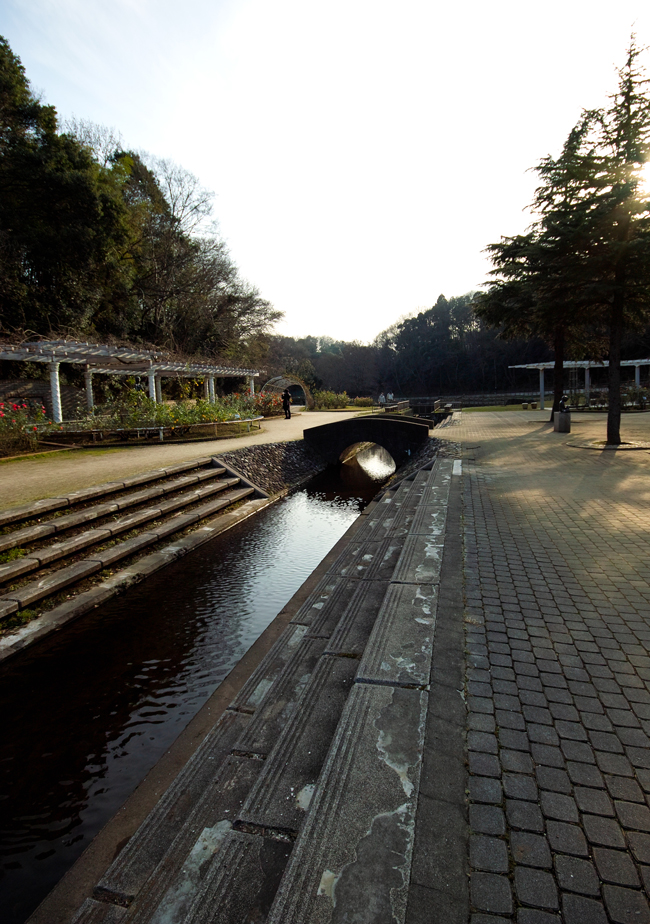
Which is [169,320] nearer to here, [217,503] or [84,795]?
[217,503]

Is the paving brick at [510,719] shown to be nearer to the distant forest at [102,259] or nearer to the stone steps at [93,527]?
the stone steps at [93,527]

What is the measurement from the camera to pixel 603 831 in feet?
5.61

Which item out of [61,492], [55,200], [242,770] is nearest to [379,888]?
[242,770]

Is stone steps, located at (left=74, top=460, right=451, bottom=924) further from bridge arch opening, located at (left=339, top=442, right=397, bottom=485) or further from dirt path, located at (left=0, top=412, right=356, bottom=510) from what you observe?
bridge arch opening, located at (left=339, top=442, right=397, bottom=485)

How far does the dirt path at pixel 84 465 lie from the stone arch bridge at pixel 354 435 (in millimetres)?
1637

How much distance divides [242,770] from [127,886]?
2.24ft

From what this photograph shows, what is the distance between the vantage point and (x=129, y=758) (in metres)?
3.56

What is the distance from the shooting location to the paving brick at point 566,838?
5.40 ft

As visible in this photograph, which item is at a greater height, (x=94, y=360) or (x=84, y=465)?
(x=94, y=360)

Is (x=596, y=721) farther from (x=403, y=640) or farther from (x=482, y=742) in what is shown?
(x=403, y=640)

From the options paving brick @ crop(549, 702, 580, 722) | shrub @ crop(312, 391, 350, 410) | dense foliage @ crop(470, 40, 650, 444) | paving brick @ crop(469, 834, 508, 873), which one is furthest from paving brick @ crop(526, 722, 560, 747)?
shrub @ crop(312, 391, 350, 410)

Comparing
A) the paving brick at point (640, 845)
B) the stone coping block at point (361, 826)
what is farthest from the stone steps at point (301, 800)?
the paving brick at point (640, 845)

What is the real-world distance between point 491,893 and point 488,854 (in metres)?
0.13

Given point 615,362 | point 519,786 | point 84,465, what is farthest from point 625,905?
point 615,362
